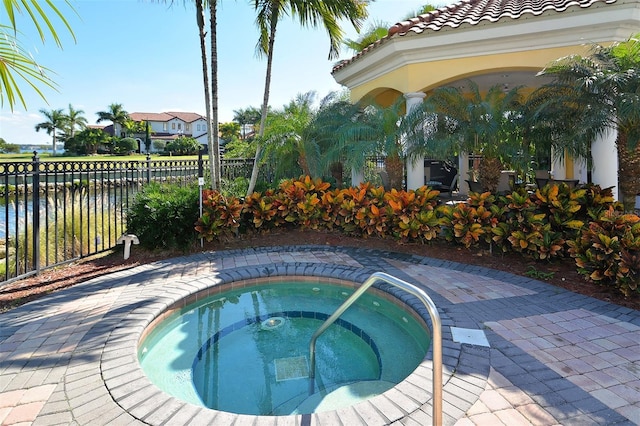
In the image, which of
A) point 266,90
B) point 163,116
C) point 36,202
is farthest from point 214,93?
point 163,116

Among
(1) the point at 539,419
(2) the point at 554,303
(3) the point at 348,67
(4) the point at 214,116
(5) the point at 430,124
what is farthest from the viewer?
(3) the point at 348,67

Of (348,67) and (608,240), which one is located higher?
(348,67)

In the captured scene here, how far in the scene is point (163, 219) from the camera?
26.3 feet

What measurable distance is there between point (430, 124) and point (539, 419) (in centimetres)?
670

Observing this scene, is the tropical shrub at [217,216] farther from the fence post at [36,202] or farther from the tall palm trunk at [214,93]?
the fence post at [36,202]

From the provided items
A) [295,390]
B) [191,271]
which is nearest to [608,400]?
[295,390]

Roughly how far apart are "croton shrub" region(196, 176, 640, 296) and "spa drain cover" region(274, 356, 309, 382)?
4.27 meters

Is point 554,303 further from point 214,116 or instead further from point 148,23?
point 148,23

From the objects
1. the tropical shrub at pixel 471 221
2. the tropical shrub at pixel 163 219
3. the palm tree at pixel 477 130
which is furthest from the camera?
the tropical shrub at pixel 163 219

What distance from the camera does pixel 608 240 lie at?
5219 mm

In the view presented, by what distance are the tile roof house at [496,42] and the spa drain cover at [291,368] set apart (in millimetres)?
7135

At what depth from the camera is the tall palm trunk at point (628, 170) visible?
676 centimetres

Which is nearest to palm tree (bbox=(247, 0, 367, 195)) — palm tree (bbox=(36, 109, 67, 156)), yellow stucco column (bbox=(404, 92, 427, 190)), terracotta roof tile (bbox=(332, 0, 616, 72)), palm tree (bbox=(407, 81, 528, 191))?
terracotta roof tile (bbox=(332, 0, 616, 72))

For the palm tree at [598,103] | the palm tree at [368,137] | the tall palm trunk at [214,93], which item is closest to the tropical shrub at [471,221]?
the palm tree at [598,103]
